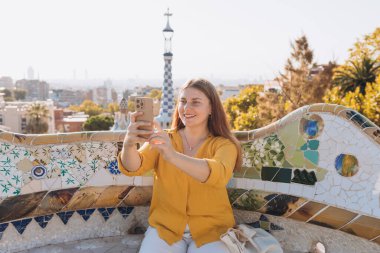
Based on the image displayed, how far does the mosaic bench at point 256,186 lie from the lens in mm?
2467

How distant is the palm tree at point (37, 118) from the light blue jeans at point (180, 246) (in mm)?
33746

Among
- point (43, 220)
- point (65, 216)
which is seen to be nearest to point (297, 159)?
point (65, 216)

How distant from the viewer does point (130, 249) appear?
2.77 m

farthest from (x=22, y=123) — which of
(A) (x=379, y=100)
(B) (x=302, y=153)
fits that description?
(B) (x=302, y=153)

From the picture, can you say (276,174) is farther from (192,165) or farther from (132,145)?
(132,145)

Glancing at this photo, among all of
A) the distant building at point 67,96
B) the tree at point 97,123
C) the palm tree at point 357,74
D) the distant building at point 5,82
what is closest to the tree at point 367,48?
the palm tree at point 357,74

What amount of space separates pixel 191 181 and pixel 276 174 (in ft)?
2.26

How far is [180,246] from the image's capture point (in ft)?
7.34

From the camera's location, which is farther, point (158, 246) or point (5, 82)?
point (5, 82)

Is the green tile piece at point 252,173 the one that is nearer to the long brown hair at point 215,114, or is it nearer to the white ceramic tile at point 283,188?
the white ceramic tile at point 283,188

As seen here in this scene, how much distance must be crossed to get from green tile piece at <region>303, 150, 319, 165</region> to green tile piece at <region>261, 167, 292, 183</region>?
147mm

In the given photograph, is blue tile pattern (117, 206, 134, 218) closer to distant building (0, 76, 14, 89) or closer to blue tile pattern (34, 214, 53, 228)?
blue tile pattern (34, 214, 53, 228)

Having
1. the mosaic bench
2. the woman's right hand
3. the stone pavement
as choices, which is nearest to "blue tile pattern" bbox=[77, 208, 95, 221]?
the mosaic bench

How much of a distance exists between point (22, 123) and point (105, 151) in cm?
3855
